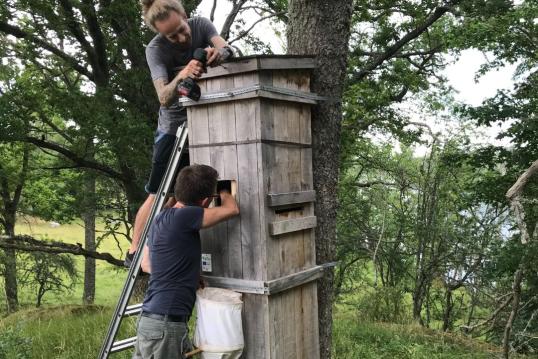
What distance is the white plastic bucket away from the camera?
2.75 meters

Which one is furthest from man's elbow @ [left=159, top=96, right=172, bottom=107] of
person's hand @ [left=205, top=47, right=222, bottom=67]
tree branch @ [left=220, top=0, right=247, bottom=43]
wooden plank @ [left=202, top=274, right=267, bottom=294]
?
tree branch @ [left=220, top=0, right=247, bottom=43]

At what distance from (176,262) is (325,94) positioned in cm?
151

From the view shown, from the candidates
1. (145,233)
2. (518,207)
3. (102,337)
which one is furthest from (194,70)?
(102,337)

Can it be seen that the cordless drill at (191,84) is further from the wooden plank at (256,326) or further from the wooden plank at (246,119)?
the wooden plank at (256,326)

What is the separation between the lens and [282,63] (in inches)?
112

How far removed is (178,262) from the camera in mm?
2779

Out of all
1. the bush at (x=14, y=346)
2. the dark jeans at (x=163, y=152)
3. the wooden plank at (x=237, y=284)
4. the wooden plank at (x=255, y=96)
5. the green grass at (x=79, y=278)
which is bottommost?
the green grass at (x=79, y=278)

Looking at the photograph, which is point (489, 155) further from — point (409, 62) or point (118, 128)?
point (118, 128)

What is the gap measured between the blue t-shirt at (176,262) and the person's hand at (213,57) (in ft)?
2.91

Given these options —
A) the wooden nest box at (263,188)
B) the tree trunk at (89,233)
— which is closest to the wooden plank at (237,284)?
the wooden nest box at (263,188)

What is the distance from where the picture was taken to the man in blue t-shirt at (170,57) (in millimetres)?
2846

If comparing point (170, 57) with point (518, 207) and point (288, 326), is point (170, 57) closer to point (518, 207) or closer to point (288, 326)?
point (288, 326)

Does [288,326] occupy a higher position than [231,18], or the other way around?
[231,18]

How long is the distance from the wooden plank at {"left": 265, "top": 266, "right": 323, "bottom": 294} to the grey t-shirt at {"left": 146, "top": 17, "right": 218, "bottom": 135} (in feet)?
4.48
